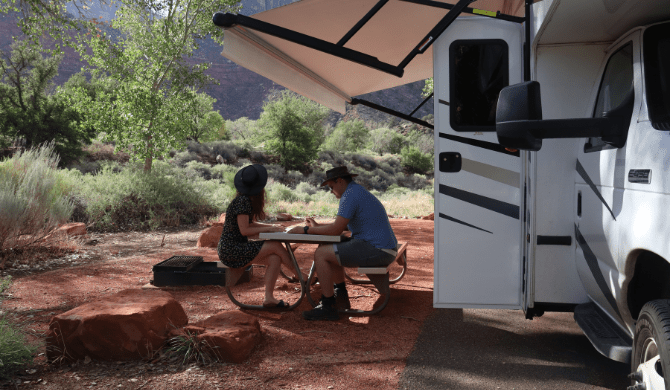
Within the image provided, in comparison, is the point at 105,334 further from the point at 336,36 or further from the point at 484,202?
the point at 336,36

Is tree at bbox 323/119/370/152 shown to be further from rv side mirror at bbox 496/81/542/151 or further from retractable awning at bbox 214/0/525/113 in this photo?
rv side mirror at bbox 496/81/542/151

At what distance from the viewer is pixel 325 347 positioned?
12.1 ft

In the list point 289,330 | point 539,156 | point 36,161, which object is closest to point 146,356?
point 289,330

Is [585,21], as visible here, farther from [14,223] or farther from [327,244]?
[14,223]

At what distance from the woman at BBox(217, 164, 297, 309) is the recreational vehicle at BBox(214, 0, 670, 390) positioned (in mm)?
1110

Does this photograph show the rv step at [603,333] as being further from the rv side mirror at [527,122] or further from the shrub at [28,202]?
the shrub at [28,202]

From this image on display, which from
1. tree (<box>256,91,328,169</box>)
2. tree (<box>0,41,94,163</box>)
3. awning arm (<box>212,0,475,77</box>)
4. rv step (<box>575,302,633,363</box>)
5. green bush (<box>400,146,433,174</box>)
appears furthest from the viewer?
green bush (<box>400,146,433,174</box>)

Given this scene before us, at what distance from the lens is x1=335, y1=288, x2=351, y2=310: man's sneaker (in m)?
4.66

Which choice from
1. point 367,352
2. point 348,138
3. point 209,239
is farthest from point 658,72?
point 348,138

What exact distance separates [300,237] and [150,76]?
9.53 meters

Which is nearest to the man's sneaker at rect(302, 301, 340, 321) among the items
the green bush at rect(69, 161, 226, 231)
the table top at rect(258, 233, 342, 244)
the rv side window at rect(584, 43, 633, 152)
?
the table top at rect(258, 233, 342, 244)

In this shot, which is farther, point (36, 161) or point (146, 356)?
point (36, 161)

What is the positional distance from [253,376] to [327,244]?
1477mm

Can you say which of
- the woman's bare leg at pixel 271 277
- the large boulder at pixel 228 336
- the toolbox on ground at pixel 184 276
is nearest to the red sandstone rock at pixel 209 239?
the toolbox on ground at pixel 184 276
